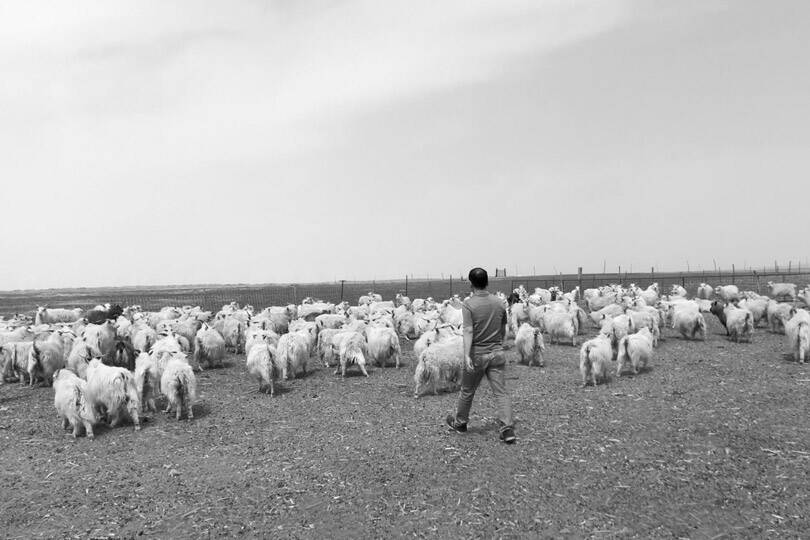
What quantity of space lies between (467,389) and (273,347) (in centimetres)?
761

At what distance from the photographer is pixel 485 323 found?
328 inches

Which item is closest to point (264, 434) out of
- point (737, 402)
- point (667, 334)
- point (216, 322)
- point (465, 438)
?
point (465, 438)

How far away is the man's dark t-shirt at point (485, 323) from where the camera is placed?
→ 329 inches

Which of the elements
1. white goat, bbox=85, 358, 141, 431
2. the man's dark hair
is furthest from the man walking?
white goat, bbox=85, 358, 141, 431

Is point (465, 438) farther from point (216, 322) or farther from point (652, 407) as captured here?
point (216, 322)

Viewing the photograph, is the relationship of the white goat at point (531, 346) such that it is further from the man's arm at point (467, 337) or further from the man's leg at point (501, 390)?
the man's arm at point (467, 337)

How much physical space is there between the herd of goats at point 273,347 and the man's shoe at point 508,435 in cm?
182

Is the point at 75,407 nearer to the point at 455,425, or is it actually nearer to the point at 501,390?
the point at 455,425

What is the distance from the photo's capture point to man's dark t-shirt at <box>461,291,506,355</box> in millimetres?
8352

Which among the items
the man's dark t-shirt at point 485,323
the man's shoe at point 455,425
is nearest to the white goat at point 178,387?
the man's shoe at point 455,425

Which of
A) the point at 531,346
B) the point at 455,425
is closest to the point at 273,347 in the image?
the point at 455,425

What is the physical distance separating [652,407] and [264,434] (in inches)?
311

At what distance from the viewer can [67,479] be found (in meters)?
7.75

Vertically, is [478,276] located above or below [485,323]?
above
